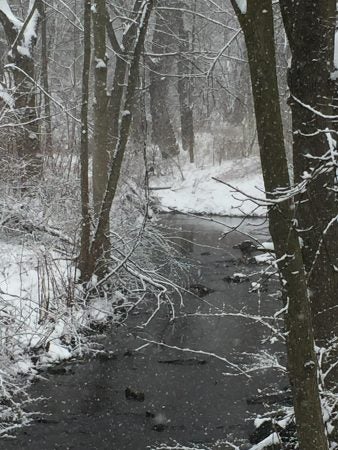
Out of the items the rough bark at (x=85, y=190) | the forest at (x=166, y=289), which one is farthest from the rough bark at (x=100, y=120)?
the rough bark at (x=85, y=190)

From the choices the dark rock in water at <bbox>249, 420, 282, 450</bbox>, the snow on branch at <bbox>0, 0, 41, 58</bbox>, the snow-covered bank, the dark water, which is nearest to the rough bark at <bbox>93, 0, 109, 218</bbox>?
the dark water

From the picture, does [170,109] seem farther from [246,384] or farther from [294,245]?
[294,245]

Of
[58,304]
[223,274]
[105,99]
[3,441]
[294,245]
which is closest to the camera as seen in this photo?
[294,245]

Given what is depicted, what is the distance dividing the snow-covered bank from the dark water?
1017cm

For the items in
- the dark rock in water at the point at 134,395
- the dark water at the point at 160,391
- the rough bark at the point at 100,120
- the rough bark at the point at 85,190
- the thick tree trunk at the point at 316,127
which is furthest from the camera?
the rough bark at the point at 100,120

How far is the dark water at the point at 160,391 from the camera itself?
17.7 feet

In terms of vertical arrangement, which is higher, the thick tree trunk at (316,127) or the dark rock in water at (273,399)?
the thick tree trunk at (316,127)

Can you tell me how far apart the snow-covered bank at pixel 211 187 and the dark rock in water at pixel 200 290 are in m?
8.31

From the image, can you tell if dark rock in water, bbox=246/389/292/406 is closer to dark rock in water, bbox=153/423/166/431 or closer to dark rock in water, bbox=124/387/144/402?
dark rock in water, bbox=153/423/166/431

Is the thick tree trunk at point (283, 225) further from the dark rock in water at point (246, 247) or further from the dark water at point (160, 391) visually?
the dark rock in water at point (246, 247)

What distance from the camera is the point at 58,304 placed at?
25.3 ft

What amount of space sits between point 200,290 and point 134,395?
3.94m

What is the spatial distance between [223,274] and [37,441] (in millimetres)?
6379

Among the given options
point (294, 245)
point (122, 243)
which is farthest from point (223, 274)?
point (294, 245)
